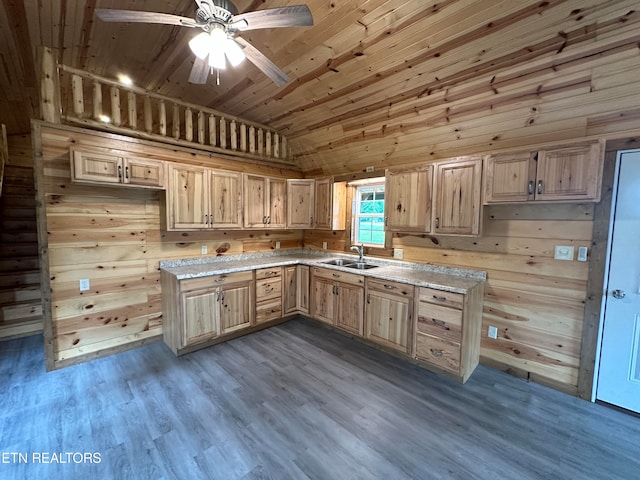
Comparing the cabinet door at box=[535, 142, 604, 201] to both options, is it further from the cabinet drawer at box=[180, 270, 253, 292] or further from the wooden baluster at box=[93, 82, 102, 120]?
the wooden baluster at box=[93, 82, 102, 120]

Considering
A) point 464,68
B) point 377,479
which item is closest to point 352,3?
point 464,68

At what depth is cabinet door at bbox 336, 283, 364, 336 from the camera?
331 cm

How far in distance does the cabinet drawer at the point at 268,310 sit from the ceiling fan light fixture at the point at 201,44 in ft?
9.14

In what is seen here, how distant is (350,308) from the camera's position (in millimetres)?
3408

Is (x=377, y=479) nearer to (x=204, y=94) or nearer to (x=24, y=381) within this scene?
(x=24, y=381)

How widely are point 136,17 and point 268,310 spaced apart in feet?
10.4

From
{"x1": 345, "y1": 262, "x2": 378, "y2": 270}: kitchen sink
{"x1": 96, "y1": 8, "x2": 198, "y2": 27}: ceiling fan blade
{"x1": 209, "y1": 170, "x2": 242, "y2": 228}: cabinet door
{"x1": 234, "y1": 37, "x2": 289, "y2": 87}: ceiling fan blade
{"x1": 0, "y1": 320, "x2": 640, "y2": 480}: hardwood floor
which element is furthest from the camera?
{"x1": 345, "y1": 262, "x2": 378, "y2": 270}: kitchen sink

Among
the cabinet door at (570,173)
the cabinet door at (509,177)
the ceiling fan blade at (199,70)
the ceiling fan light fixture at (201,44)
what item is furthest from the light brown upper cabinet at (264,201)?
the cabinet door at (570,173)

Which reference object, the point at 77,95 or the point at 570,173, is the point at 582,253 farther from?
the point at 77,95

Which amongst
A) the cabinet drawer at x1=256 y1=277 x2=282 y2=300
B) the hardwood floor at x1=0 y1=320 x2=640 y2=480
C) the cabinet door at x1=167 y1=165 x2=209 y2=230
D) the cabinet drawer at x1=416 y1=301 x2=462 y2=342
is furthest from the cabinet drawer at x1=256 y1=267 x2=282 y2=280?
the cabinet drawer at x1=416 y1=301 x2=462 y2=342

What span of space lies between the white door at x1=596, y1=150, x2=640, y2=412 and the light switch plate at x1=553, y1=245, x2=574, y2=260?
255 mm

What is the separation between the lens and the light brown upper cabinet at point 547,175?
2.13 meters

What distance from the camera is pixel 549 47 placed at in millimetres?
1963

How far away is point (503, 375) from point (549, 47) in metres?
2.91
